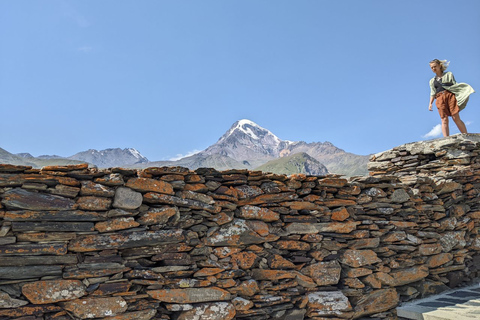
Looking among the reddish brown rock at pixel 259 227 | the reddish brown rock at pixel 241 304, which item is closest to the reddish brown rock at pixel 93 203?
the reddish brown rock at pixel 259 227

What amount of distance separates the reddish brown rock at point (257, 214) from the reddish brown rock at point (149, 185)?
46.9 inches

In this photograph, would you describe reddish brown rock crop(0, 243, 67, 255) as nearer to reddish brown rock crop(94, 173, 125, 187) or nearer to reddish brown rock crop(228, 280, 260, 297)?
reddish brown rock crop(94, 173, 125, 187)

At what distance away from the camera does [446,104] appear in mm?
9062

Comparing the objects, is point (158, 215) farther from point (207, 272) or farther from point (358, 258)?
point (358, 258)

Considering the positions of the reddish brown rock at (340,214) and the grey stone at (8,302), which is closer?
the grey stone at (8,302)

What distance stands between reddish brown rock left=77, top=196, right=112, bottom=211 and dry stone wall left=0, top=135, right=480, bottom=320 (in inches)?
0.5

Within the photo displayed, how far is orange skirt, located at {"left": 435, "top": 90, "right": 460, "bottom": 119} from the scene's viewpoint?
8883 millimetres

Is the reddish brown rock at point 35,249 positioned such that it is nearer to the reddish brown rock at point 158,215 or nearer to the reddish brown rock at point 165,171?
the reddish brown rock at point 158,215

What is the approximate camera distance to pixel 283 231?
19.1 feet

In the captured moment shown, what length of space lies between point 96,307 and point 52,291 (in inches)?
22.6

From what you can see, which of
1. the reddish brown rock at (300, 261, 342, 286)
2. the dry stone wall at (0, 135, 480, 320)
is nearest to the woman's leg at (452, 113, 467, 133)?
the dry stone wall at (0, 135, 480, 320)

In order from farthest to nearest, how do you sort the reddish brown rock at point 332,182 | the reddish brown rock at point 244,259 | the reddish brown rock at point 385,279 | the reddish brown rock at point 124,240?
1. the reddish brown rock at point 385,279
2. the reddish brown rock at point 332,182
3. the reddish brown rock at point 244,259
4. the reddish brown rock at point 124,240

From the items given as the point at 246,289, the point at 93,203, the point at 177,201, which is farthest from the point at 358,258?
the point at 93,203

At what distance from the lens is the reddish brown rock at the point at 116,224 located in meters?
4.70
